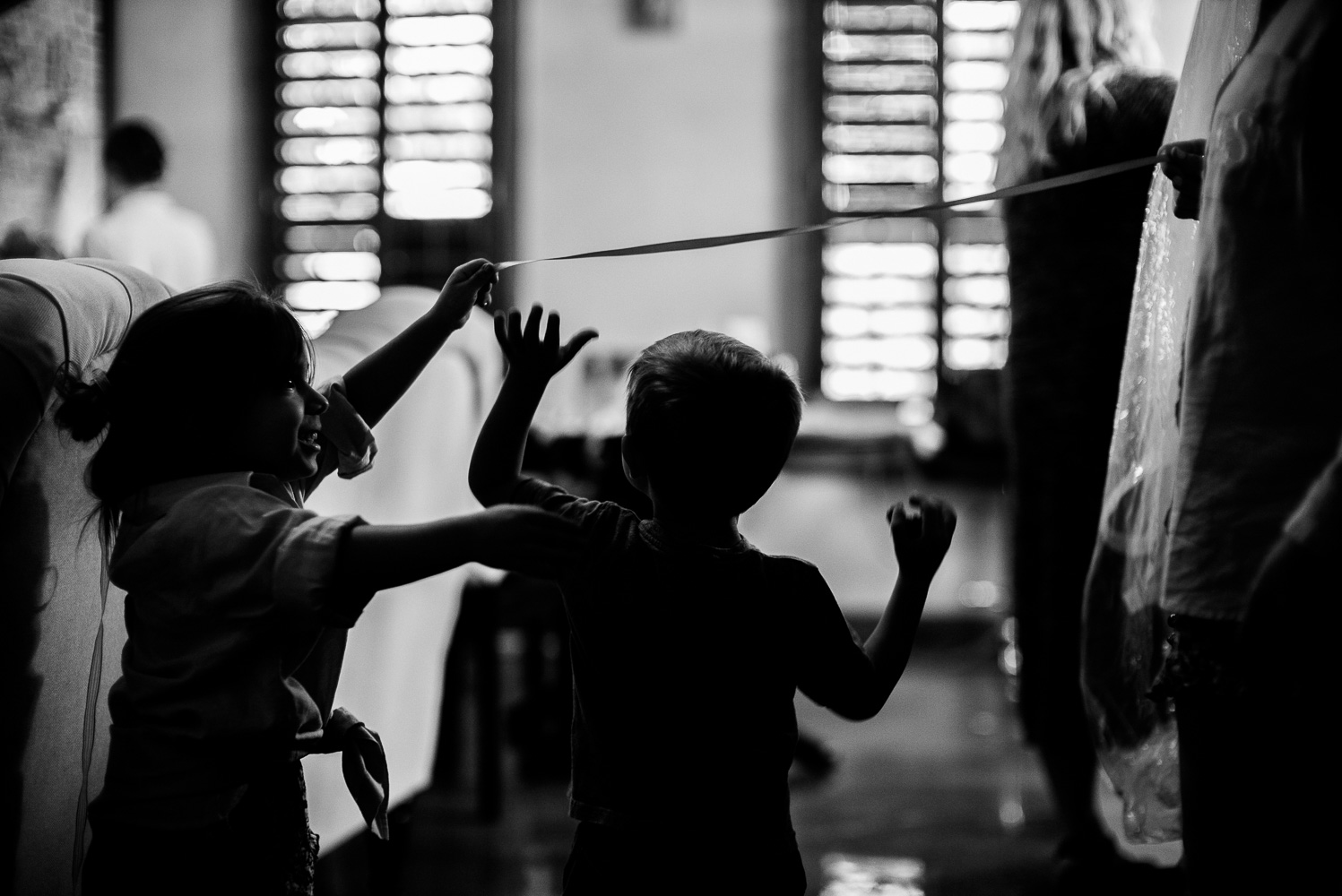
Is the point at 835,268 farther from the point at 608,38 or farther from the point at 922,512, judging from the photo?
the point at 922,512

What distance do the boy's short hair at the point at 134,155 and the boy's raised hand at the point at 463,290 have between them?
3437mm

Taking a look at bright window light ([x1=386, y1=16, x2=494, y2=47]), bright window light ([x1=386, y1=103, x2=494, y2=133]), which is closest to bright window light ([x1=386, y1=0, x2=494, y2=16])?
bright window light ([x1=386, y1=16, x2=494, y2=47])

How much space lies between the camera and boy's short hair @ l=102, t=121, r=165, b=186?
13.9 ft

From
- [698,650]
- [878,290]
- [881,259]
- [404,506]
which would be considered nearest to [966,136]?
[881,259]

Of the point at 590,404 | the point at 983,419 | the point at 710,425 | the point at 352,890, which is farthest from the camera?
the point at 590,404

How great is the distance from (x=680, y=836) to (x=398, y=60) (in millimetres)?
4928

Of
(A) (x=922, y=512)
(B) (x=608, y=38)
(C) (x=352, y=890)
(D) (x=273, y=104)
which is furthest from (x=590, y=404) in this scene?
(A) (x=922, y=512)

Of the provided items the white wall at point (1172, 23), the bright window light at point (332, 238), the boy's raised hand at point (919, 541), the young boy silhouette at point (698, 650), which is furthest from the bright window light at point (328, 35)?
the boy's raised hand at point (919, 541)

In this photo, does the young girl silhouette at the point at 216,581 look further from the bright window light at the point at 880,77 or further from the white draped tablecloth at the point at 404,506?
the bright window light at the point at 880,77

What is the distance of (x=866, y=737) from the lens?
3654 millimetres

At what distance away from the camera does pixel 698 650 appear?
1077mm

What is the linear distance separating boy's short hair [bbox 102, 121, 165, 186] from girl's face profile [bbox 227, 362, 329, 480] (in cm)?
354

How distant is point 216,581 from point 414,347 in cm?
38

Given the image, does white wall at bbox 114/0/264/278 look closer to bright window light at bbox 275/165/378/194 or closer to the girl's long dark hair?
bright window light at bbox 275/165/378/194
